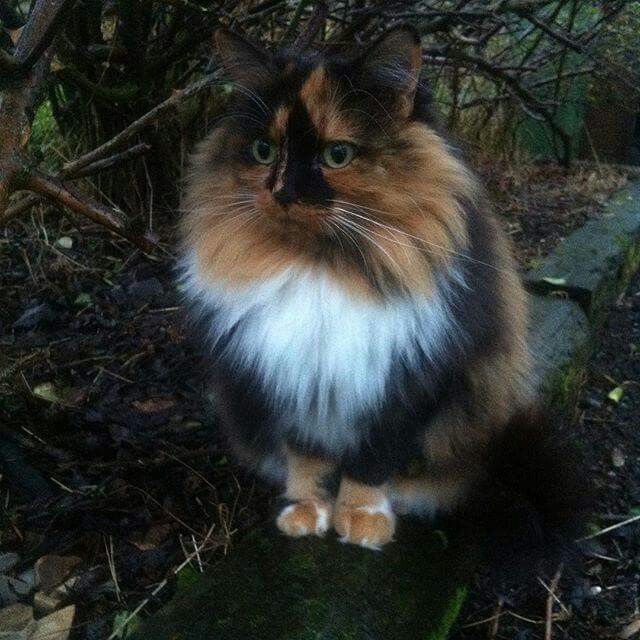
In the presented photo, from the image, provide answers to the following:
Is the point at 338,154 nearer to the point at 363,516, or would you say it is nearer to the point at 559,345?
the point at 363,516

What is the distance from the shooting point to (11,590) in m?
1.83

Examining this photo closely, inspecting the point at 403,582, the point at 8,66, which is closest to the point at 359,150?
the point at 8,66

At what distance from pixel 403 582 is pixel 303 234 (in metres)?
0.82

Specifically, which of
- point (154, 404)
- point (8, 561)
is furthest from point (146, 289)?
point (8, 561)

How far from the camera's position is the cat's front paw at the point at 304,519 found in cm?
182

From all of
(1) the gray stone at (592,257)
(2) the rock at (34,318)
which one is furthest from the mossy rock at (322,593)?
(1) the gray stone at (592,257)

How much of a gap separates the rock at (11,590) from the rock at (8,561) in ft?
0.12

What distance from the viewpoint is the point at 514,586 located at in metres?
2.15

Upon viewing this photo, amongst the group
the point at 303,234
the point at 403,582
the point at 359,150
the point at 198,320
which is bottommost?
the point at 403,582

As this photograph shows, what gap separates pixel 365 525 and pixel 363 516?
23mm

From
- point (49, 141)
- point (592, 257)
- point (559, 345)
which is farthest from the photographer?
point (49, 141)

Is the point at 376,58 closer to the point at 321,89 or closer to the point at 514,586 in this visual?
the point at 321,89

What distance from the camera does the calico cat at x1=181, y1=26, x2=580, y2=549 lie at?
1.62 metres

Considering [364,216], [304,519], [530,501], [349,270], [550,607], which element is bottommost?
[550,607]
